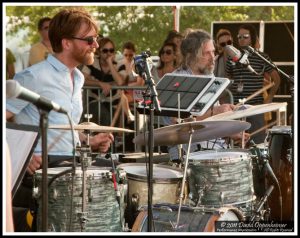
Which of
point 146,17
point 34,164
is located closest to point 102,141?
point 34,164

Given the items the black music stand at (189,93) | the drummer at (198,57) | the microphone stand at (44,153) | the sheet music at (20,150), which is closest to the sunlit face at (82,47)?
the black music stand at (189,93)

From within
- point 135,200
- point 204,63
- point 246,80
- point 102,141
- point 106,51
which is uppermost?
point 106,51

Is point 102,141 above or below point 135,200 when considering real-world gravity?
above

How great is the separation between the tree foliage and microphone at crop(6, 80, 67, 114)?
1011cm

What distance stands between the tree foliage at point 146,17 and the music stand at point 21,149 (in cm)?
900

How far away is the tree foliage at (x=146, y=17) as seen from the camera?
14367mm

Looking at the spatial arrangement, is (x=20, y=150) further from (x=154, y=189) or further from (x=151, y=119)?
(x=154, y=189)

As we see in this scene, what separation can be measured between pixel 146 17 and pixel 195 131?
8619 millimetres

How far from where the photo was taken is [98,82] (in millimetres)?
10484

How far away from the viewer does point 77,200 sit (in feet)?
18.6

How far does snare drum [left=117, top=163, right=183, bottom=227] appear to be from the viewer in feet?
20.4

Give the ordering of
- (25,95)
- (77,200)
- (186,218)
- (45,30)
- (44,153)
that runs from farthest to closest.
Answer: (45,30) < (186,218) < (77,200) < (44,153) < (25,95)

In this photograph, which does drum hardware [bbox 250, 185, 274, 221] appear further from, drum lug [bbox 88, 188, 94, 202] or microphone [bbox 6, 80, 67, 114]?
microphone [bbox 6, 80, 67, 114]

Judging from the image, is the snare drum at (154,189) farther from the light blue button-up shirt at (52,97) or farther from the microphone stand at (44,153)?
the microphone stand at (44,153)
